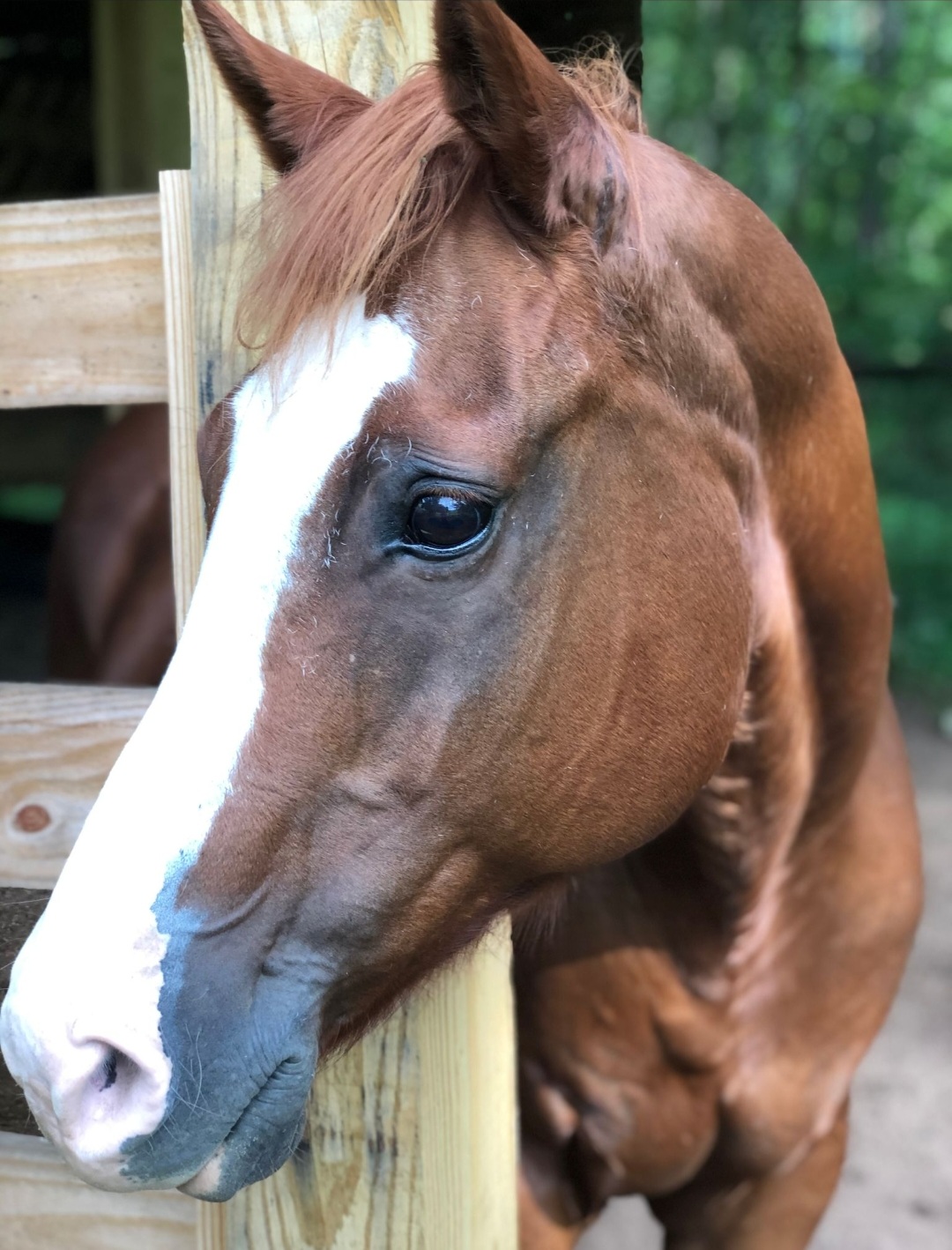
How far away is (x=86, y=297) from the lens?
1.10m

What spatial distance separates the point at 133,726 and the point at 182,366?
1.10 ft

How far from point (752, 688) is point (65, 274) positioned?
79 cm

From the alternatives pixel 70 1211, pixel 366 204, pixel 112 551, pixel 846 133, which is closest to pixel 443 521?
pixel 366 204

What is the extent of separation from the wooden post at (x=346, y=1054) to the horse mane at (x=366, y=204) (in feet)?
0.36

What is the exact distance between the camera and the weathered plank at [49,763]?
1109mm

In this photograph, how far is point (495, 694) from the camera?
0.91 m

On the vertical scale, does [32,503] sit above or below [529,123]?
below

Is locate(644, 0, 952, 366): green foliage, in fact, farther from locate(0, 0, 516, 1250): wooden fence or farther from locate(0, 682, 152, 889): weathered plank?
locate(0, 682, 152, 889): weathered plank

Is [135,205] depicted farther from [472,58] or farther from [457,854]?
[457,854]

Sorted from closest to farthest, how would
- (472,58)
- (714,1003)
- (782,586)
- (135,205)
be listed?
(472,58) < (135,205) < (782,586) < (714,1003)

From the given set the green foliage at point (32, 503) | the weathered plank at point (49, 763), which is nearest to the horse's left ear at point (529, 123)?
the weathered plank at point (49, 763)

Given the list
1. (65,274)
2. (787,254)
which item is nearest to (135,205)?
(65,274)

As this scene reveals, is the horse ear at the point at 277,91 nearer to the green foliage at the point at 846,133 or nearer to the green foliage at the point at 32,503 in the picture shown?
the green foliage at the point at 846,133

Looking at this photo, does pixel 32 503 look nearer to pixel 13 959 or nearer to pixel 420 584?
pixel 13 959
